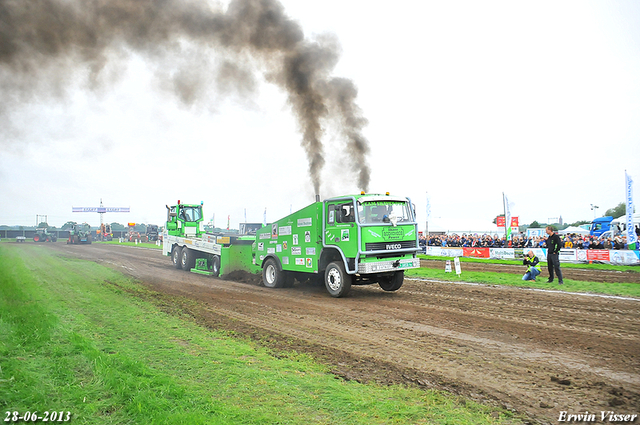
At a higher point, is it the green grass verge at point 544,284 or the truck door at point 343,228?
the truck door at point 343,228

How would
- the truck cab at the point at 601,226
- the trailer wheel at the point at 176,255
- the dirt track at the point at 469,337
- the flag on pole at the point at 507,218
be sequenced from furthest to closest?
1. the truck cab at the point at 601,226
2. the flag on pole at the point at 507,218
3. the trailer wheel at the point at 176,255
4. the dirt track at the point at 469,337

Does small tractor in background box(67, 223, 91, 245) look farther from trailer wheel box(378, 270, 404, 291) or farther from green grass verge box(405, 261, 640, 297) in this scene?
trailer wheel box(378, 270, 404, 291)

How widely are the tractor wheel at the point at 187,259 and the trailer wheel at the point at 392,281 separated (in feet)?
31.7

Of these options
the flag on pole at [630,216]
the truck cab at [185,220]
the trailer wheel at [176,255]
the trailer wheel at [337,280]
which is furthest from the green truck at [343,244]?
the flag on pole at [630,216]

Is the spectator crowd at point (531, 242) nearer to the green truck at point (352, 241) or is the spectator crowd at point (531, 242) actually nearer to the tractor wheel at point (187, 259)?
the green truck at point (352, 241)

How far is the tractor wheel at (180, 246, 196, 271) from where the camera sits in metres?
17.9

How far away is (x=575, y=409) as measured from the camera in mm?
3828

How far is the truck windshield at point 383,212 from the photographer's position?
10.1 meters

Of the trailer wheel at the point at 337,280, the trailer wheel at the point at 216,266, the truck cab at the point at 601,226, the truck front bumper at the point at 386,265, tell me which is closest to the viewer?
the truck front bumper at the point at 386,265

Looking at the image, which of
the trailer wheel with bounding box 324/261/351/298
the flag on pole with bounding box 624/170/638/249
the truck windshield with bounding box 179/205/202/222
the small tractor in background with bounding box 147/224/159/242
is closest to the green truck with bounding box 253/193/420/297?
the trailer wheel with bounding box 324/261/351/298

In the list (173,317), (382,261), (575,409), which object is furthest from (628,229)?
(173,317)

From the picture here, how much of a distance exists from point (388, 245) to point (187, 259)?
1114 centimetres

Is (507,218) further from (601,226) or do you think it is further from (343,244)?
(343,244)

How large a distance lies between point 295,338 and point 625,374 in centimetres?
443
